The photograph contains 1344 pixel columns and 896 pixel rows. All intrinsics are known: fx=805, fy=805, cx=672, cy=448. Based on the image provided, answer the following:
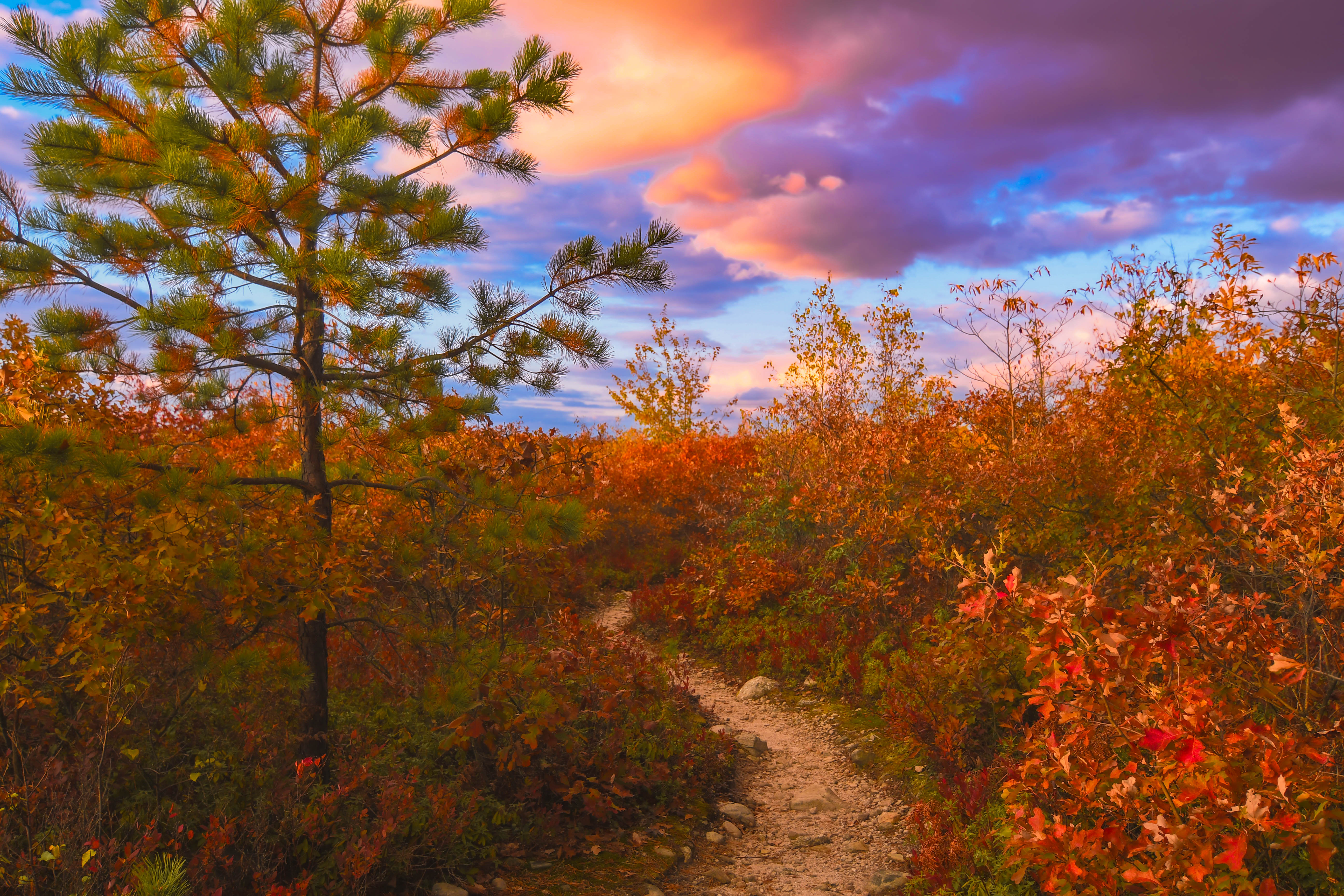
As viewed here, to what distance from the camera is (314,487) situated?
5.03 metres

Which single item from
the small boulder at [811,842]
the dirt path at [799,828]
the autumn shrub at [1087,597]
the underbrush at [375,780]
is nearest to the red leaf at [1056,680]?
the autumn shrub at [1087,597]

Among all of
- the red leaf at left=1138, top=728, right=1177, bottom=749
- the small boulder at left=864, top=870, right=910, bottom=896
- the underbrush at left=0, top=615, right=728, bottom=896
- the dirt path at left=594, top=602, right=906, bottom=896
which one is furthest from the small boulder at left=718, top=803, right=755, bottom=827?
the red leaf at left=1138, top=728, right=1177, bottom=749

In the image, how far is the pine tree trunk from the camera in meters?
4.84

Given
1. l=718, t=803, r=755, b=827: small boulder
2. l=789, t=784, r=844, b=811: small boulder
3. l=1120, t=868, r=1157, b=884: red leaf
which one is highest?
l=1120, t=868, r=1157, b=884: red leaf

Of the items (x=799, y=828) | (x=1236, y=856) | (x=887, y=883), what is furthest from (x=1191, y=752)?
(x=799, y=828)

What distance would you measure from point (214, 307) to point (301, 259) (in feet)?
2.35

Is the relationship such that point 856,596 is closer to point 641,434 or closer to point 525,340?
point 525,340

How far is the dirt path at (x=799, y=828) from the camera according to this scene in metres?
4.90

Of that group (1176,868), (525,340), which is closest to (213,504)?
(525,340)

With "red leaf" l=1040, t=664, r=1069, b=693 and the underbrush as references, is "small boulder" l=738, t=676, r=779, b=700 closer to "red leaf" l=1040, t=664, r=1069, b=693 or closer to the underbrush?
the underbrush

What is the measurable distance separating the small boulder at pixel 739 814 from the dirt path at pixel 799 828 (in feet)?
0.15

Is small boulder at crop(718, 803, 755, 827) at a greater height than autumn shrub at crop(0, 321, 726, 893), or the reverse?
autumn shrub at crop(0, 321, 726, 893)

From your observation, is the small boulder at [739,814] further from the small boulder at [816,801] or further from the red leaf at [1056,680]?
the red leaf at [1056,680]

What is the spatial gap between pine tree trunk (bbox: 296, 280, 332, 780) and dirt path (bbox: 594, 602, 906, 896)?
2281mm
